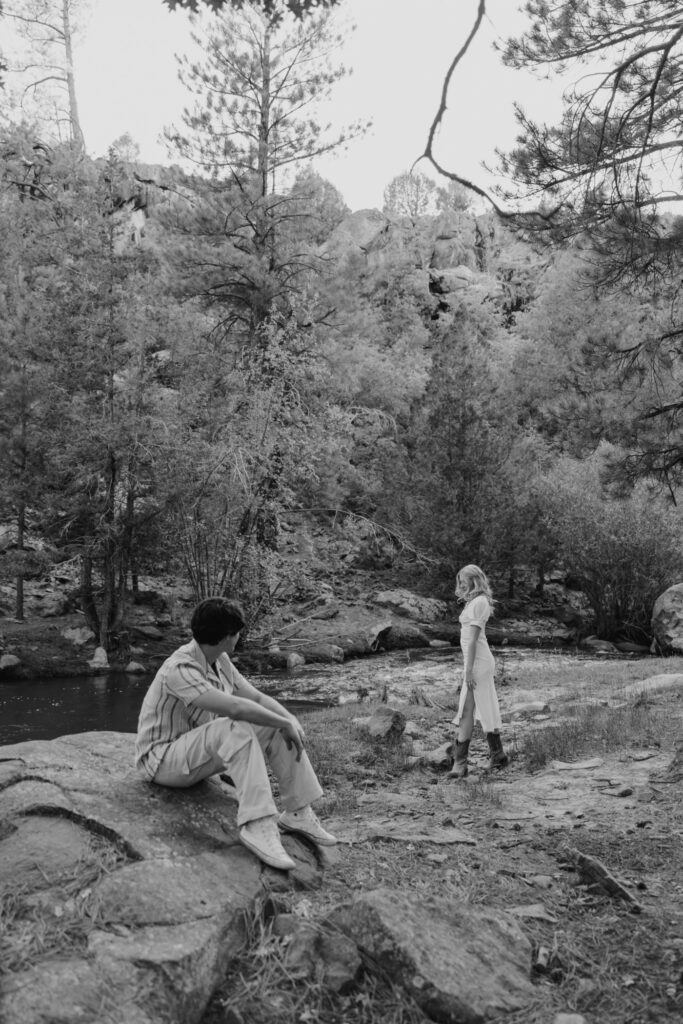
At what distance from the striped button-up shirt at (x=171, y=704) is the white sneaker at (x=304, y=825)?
2.21ft

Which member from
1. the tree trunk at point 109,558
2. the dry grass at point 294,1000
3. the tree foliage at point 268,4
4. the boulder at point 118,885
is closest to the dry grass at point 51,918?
the boulder at point 118,885

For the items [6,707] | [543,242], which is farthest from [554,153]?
[6,707]

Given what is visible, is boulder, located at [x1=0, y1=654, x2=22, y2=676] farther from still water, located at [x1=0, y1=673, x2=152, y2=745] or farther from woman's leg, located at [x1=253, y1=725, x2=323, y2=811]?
woman's leg, located at [x1=253, y1=725, x2=323, y2=811]

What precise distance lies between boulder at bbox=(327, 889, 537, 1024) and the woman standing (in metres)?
3.92

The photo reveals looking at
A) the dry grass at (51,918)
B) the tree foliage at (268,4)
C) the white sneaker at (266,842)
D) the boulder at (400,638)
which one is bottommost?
the boulder at (400,638)

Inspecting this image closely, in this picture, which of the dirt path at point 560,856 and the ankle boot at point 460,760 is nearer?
the dirt path at point 560,856

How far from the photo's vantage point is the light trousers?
156 inches

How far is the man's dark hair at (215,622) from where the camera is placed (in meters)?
4.30

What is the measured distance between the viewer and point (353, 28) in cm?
2322

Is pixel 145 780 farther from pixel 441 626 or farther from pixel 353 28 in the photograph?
pixel 353 28

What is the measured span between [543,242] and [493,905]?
5048mm

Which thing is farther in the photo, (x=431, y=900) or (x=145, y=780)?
(x=145, y=780)

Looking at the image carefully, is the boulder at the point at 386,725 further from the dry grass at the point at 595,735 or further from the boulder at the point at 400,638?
the boulder at the point at 400,638

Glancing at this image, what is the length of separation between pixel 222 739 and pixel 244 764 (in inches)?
6.9
